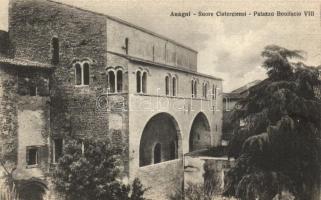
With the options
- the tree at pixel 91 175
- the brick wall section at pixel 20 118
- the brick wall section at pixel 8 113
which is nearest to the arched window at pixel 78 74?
the brick wall section at pixel 20 118

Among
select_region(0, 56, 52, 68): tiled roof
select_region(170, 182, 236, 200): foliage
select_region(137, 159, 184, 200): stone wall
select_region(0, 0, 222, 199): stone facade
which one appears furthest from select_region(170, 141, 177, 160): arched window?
select_region(0, 56, 52, 68): tiled roof

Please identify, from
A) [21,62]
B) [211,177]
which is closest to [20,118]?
[21,62]

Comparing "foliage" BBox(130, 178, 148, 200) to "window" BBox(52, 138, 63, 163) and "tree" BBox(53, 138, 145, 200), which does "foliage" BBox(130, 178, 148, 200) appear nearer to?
"tree" BBox(53, 138, 145, 200)

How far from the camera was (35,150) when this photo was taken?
1580 centimetres

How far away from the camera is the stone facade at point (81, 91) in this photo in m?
15.1

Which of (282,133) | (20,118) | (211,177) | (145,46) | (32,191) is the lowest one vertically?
(32,191)

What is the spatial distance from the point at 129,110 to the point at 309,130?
6790 millimetres

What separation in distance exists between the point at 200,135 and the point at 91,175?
11.2 m

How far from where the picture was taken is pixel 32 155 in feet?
51.4

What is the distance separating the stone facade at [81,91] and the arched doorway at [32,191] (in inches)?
8.6

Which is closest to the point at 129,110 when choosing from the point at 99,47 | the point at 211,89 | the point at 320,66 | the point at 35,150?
the point at 99,47

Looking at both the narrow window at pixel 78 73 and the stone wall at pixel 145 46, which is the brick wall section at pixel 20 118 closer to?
the narrow window at pixel 78 73

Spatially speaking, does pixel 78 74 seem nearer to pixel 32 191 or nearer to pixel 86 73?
pixel 86 73

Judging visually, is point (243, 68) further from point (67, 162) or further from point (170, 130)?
point (67, 162)
